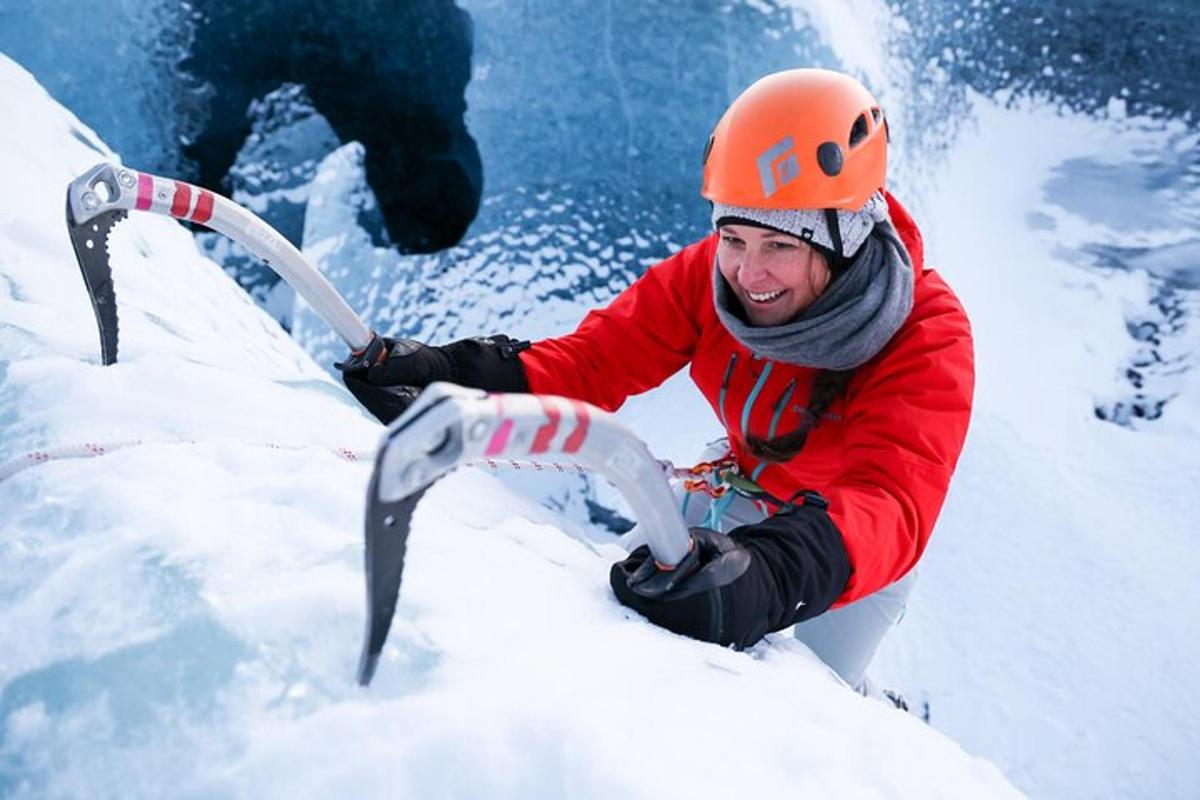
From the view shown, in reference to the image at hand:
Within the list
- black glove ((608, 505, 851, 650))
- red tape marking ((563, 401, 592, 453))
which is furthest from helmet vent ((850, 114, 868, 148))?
red tape marking ((563, 401, 592, 453))

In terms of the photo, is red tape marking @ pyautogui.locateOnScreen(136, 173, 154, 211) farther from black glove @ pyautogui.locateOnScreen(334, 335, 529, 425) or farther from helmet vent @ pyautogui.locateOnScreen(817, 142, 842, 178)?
helmet vent @ pyautogui.locateOnScreen(817, 142, 842, 178)

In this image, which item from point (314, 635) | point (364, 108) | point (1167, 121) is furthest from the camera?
point (1167, 121)

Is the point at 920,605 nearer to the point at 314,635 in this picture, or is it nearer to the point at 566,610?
the point at 566,610

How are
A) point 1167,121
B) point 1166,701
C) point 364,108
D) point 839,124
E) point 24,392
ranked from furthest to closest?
point 1167,121 → point 364,108 → point 1166,701 → point 839,124 → point 24,392

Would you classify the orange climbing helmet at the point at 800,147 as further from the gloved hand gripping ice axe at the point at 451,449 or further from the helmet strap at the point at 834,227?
the gloved hand gripping ice axe at the point at 451,449

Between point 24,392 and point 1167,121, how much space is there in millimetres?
6640

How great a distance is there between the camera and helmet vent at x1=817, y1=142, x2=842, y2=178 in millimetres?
1370

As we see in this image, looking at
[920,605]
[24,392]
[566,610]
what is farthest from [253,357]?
[920,605]

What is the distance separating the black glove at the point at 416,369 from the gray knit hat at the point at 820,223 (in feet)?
1.69

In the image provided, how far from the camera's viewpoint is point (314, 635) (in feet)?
2.70

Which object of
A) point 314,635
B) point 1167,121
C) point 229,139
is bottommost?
point 314,635

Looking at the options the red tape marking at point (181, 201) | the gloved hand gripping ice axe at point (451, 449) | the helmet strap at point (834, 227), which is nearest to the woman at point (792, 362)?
the helmet strap at point (834, 227)

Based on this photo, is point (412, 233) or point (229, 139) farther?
point (412, 233)

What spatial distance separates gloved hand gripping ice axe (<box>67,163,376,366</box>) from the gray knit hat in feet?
2.58
